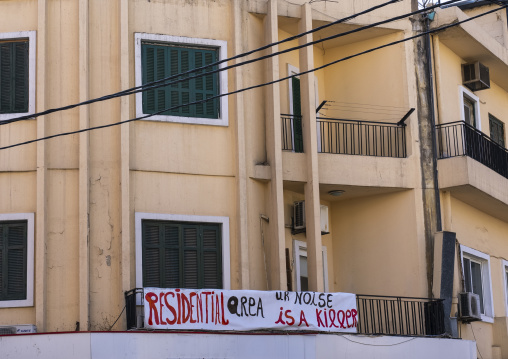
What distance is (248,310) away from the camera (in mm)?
18172

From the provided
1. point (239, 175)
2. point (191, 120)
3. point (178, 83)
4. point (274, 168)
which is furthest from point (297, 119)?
point (178, 83)

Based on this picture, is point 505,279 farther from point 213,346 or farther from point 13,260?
point 13,260

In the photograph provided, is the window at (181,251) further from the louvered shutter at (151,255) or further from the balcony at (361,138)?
the balcony at (361,138)

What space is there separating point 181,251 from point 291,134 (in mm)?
3419

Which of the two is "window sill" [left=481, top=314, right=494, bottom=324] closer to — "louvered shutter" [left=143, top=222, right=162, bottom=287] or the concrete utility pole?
the concrete utility pole

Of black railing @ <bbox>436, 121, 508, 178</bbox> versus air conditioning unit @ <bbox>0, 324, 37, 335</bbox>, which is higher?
black railing @ <bbox>436, 121, 508, 178</bbox>

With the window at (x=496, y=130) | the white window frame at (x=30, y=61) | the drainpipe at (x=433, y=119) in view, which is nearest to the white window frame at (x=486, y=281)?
the drainpipe at (x=433, y=119)

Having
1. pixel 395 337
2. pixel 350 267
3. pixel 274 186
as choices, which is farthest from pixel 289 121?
pixel 395 337

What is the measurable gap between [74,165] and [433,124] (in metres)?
7.33

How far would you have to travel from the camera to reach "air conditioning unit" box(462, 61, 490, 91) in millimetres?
23500

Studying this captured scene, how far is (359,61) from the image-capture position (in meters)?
22.7

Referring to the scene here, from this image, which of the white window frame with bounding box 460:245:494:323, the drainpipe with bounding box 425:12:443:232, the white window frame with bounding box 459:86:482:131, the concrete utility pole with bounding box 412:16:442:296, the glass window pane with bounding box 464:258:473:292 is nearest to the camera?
the concrete utility pole with bounding box 412:16:442:296

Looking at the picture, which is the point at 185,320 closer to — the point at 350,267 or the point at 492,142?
the point at 350,267

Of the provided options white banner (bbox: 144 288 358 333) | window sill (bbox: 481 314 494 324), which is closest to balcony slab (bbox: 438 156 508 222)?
window sill (bbox: 481 314 494 324)
